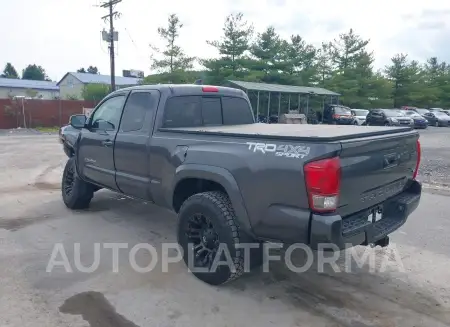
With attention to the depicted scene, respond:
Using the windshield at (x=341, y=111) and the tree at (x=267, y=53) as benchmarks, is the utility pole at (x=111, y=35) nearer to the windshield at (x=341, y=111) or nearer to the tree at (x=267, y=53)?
the tree at (x=267, y=53)

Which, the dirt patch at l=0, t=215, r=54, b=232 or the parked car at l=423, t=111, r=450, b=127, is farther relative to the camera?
the parked car at l=423, t=111, r=450, b=127

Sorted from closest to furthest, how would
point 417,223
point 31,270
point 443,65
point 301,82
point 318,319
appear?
point 318,319 < point 31,270 < point 417,223 < point 301,82 < point 443,65

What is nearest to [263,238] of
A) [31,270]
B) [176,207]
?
[176,207]

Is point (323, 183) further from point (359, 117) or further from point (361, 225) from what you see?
point (359, 117)

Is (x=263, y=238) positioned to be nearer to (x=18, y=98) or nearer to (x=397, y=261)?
(x=397, y=261)

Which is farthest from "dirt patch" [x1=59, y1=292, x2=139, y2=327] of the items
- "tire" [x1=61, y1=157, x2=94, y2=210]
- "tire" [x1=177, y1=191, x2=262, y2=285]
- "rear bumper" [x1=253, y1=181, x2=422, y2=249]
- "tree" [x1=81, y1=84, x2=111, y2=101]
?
"tree" [x1=81, y1=84, x2=111, y2=101]

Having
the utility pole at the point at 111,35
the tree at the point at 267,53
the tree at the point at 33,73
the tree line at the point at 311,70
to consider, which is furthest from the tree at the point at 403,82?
the tree at the point at 33,73

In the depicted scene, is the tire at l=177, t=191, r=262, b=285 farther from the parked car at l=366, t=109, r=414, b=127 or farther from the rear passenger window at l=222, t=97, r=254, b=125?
the parked car at l=366, t=109, r=414, b=127

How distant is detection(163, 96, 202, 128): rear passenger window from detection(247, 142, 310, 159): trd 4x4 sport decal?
1420 mm

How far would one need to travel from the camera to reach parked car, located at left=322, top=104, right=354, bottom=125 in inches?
1129

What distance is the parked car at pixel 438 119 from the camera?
110 ft

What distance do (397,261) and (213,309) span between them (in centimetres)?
227

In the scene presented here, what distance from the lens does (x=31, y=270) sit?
3.97 meters

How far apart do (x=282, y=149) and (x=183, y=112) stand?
1.84 metres
